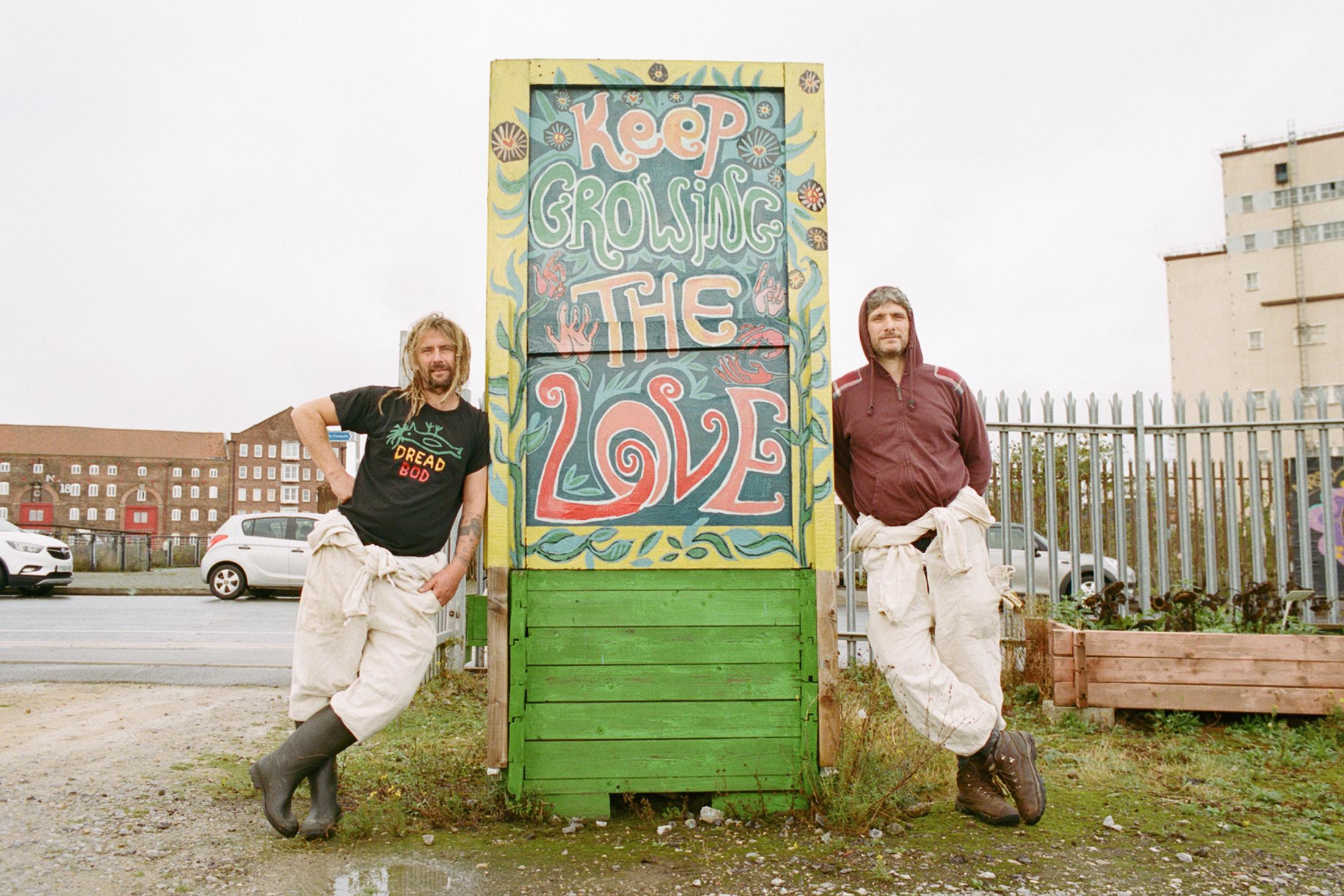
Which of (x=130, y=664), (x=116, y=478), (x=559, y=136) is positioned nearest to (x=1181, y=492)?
(x=559, y=136)

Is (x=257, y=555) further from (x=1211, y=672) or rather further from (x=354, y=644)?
(x=1211, y=672)

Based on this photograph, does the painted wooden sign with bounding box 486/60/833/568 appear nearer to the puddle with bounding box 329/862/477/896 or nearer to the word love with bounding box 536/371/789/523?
the word love with bounding box 536/371/789/523

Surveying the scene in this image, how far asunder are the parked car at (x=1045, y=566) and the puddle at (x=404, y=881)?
351 cm

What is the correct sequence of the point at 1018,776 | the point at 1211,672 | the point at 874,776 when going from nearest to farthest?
1. the point at 1018,776
2. the point at 874,776
3. the point at 1211,672

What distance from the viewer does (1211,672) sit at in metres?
4.94

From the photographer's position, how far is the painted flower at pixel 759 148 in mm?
Result: 3752

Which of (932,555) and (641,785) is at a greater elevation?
(932,555)

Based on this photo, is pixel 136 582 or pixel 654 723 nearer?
pixel 654 723

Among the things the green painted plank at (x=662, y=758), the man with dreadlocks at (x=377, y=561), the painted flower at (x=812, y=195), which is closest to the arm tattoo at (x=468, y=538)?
the man with dreadlocks at (x=377, y=561)

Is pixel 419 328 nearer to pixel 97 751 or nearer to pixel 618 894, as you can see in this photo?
pixel 618 894

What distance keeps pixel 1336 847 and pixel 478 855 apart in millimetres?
2960

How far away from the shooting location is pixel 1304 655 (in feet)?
16.1

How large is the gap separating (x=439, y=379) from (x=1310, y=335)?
46916 millimetres

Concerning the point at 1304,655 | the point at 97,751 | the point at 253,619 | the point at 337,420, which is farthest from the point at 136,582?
the point at 1304,655
